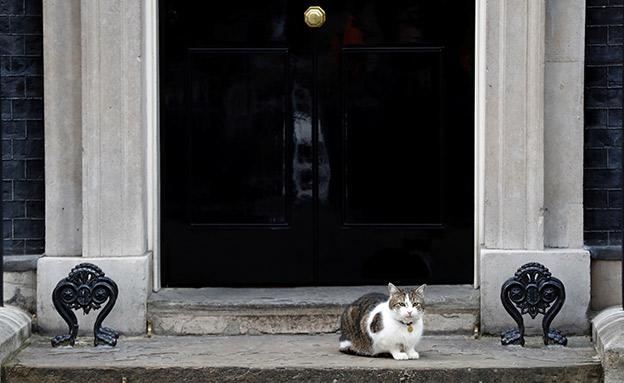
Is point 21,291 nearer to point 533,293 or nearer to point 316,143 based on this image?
point 316,143

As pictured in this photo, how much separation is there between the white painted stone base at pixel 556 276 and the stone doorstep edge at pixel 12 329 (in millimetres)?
2976

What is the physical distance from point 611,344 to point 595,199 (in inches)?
50.0

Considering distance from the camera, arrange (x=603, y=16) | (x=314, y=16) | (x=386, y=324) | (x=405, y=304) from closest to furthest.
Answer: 1. (x=405, y=304)
2. (x=386, y=324)
3. (x=603, y=16)
4. (x=314, y=16)

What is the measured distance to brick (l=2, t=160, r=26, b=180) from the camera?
6.82 metres

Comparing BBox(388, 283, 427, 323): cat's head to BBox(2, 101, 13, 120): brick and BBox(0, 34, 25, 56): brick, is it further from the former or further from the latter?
BBox(0, 34, 25, 56): brick

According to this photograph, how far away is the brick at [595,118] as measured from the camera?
6812 mm

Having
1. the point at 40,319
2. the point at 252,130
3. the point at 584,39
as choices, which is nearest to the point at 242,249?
the point at 252,130

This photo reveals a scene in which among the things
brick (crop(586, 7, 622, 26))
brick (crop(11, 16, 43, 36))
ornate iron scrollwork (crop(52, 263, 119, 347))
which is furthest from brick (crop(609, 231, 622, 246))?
brick (crop(11, 16, 43, 36))

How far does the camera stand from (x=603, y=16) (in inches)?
266

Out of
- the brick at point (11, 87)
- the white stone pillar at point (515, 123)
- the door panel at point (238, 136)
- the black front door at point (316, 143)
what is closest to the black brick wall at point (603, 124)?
the white stone pillar at point (515, 123)

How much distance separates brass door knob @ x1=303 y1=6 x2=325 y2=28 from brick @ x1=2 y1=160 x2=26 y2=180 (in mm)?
2175

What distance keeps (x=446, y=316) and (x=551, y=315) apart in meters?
0.74

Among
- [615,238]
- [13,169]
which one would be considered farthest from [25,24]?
[615,238]

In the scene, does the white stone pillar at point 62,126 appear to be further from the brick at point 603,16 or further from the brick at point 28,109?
the brick at point 603,16
